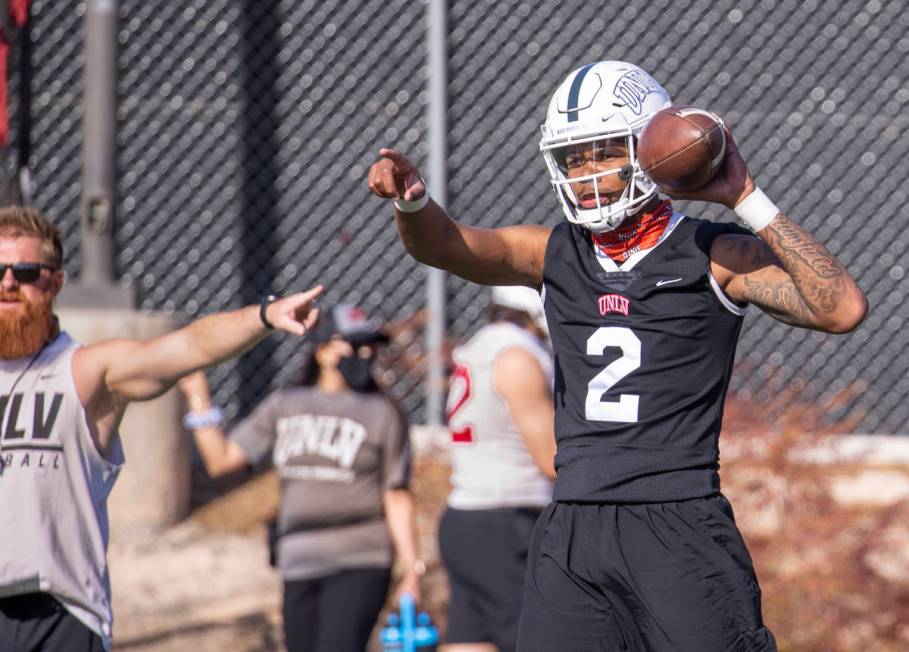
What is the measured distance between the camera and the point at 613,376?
3.56 m

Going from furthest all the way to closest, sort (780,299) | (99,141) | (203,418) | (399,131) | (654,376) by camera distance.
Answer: (399,131)
(99,141)
(203,418)
(654,376)
(780,299)

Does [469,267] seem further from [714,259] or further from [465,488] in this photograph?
[465,488]

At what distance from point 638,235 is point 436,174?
4.58 meters

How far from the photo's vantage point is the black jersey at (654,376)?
3504mm

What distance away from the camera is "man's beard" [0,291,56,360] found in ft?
13.4

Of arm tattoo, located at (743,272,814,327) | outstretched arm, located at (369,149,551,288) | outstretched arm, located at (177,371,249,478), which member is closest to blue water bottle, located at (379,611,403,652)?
outstretched arm, located at (177,371,249,478)

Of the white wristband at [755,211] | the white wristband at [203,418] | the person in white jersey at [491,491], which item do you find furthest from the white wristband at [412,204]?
the white wristband at [203,418]

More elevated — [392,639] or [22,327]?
[22,327]

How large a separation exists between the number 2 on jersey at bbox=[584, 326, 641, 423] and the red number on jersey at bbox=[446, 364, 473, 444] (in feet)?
7.63

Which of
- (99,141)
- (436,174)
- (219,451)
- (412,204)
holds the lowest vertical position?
(219,451)

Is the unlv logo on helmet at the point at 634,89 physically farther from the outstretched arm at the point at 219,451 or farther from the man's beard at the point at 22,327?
the outstretched arm at the point at 219,451

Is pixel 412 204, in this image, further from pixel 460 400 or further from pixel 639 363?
pixel 460 400

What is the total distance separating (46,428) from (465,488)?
2317 mm

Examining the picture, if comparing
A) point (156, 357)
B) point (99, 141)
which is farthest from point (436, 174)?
point (156, 357)
